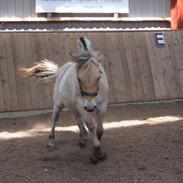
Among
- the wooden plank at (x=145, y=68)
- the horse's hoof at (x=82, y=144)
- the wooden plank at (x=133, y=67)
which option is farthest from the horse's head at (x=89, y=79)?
the wooden plank at (x=145, y=68)

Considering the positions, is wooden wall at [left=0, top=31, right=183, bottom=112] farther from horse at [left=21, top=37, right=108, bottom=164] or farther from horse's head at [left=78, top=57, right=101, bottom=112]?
horse's head at [left=78, top=57, right=101, bottom=112]

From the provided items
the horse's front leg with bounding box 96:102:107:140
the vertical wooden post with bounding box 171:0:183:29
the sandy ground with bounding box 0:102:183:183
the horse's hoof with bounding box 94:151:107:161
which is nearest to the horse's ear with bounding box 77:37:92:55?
the horse's front leg with bounding box 96:102:107:140

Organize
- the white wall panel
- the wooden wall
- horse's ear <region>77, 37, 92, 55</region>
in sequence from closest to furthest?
horse's ear <region>77, 37, 92, 55</region> → the wooden wall → the white wall panel

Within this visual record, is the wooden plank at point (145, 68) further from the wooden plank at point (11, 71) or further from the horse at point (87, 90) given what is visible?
the horse at point (87, 90)

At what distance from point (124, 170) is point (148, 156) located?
0.70m

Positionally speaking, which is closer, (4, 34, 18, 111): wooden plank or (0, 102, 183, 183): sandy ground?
(0, 102, 183, 183): sandy ground

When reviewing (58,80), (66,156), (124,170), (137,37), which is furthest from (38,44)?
(124,170)

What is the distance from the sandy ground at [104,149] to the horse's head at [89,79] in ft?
2.79

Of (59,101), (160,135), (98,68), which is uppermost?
(98,68)

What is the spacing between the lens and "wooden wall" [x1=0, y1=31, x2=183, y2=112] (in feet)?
37.2

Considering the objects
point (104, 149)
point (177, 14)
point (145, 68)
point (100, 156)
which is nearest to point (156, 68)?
point (145, 68)

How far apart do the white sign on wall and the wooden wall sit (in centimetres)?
176

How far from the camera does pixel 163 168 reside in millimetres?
6523

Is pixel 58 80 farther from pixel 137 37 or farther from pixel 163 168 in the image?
pixel 137 37
